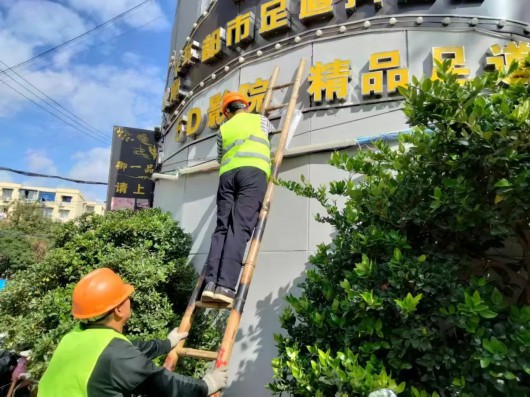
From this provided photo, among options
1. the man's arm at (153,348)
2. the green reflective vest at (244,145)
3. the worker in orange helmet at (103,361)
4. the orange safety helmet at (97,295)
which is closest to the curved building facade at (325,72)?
the green reflective vest at (244,145)

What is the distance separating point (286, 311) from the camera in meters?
2.57

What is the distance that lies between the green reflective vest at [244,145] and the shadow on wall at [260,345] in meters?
1.16

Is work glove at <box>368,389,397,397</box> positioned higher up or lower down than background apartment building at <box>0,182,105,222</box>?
lower down

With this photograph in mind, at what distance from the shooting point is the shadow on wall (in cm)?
359

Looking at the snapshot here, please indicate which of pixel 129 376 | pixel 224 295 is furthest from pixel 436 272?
pixel 129 376

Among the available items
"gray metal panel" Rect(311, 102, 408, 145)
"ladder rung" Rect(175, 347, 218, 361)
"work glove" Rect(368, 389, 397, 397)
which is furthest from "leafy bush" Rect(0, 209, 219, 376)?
"work glove" Rect(368, 389, 397, 397)

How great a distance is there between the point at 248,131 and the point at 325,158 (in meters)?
0.86

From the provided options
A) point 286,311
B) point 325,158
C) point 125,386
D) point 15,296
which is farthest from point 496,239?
point 15,296

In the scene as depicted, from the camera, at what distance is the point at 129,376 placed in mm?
1876

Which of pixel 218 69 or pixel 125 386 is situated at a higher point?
pixel 218 69

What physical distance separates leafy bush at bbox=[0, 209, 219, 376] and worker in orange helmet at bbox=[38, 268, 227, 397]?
1802mm

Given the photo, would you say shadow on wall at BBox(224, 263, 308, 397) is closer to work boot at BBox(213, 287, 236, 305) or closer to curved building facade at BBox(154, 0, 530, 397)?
curved building facade at BBox(154, 0, 530, 397)

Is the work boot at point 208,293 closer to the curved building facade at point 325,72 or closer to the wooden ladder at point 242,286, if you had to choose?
the wooden ladder at point 242,286

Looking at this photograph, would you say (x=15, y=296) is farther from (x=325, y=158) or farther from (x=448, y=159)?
(x=448, y=159)
